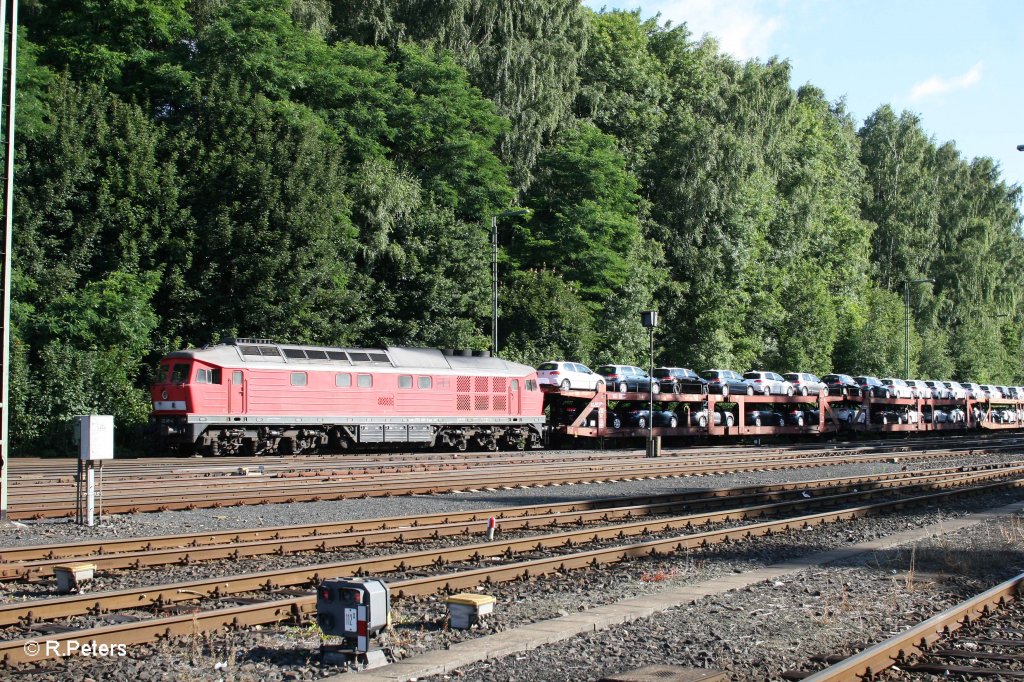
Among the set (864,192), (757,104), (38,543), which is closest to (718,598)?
(38,543)

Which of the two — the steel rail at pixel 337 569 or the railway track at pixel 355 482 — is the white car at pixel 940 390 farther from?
the steel rail at pixel 337 569

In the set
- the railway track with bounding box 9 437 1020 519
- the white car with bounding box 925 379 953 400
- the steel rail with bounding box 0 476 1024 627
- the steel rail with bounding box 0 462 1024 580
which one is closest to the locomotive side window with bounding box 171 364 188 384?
the railway track with bounding box 9 437 1020 519

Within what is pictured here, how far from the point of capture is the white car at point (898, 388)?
177ft

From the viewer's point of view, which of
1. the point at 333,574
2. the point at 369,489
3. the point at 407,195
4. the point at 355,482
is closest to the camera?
the point at 333,574

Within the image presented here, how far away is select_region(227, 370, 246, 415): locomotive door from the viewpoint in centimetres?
2938

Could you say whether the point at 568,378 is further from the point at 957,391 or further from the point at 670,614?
the point at 957,391

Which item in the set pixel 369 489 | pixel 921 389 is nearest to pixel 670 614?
pixel 369 489

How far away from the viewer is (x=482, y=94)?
2047 inches

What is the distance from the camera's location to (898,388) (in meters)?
54.6

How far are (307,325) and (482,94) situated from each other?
1895cm

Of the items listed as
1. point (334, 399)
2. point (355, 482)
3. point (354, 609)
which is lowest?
point (355, 482)

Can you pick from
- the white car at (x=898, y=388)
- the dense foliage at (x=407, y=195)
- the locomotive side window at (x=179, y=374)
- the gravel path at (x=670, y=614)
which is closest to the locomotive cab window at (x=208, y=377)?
the locomotive side window at (x=179, y=374)

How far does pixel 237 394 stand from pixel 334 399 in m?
3.52

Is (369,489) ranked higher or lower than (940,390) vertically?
lower
